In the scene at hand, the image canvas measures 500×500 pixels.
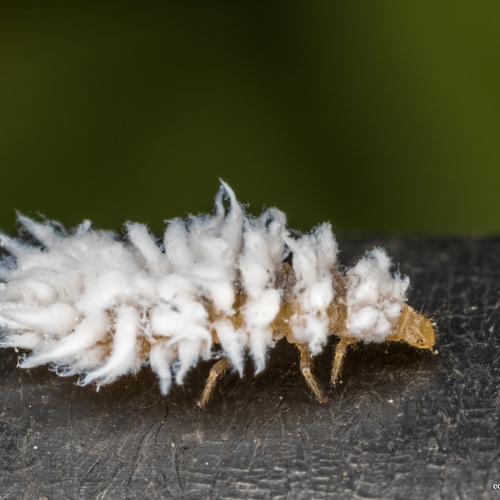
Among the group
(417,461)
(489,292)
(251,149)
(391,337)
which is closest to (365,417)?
(417,461)

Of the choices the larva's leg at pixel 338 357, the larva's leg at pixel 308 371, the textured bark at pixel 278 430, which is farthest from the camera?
the larva's leg at pixel 338 357

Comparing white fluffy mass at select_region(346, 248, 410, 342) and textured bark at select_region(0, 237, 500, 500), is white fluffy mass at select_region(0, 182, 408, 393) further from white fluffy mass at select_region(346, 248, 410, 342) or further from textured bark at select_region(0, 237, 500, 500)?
textured bark at select_region(0, 237, 500, 500)

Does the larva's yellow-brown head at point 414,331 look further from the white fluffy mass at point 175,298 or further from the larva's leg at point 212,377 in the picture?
the larva's leg at point 212,377

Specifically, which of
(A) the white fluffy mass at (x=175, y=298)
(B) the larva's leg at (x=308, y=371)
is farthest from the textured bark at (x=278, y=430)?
(A) the white fluffy mass at (x=175, y=298)

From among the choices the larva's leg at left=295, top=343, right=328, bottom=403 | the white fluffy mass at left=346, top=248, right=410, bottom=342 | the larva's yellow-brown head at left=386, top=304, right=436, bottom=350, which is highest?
the white fluffy mass at left=346, top=248, right=410, bottom=342

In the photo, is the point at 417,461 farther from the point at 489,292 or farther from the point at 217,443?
the point at 489,292

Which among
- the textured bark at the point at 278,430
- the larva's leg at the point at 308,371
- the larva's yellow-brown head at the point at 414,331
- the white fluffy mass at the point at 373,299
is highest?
the white fluffy mass at the point at 373,299

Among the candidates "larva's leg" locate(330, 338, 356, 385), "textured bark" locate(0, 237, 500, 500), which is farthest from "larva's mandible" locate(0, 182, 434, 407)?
"textured bark" locate(0, 237, 500, 500)
